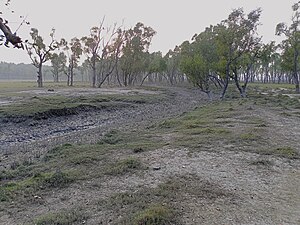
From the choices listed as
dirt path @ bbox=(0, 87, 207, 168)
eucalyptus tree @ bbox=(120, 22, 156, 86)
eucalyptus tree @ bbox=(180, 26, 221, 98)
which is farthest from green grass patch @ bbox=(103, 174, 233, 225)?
eucalyptus tree @ bbox=(120, 22, 156, 86)

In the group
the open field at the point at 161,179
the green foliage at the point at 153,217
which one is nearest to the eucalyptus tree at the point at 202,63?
the open field at the point at 161,179

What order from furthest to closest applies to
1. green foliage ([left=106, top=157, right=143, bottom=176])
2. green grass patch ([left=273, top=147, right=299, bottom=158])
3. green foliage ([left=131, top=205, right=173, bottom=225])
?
green grass patch ([left=273, top=147, right=299, bottom=158]), green foliage ([left=106, top=157, right=143, bottom=176]), green foliage ([left=131, top=205, right=173, bottom=225])

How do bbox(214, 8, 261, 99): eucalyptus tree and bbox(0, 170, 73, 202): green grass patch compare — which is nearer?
bbox(0, 170, 73, 202): green grass patch

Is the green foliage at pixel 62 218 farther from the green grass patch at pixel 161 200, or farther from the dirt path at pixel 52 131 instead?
the dirt path at pixel 52 131

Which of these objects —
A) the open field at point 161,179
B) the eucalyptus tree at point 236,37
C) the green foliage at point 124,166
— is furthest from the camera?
the eucalyptus tree at point 236,37

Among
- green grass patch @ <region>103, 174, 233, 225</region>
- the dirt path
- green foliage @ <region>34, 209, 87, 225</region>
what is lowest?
the dirt path

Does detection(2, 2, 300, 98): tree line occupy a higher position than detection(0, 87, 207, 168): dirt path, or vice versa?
detection(2, 2, 300, 98): tree line

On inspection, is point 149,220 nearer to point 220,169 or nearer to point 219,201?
point 219,201

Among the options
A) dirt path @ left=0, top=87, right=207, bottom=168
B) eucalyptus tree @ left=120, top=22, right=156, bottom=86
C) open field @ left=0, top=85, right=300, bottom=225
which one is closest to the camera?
open field @ left=0, top=85, right=300, bottom=225

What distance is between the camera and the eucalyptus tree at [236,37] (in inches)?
1451

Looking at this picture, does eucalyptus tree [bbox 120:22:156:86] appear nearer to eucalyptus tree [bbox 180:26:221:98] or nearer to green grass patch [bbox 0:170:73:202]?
eucalyptus tree [bbox 180:26:221:98]

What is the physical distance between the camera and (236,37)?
37.1 m

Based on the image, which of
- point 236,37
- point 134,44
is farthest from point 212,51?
point 134,44

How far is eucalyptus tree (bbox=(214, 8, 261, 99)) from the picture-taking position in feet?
121
